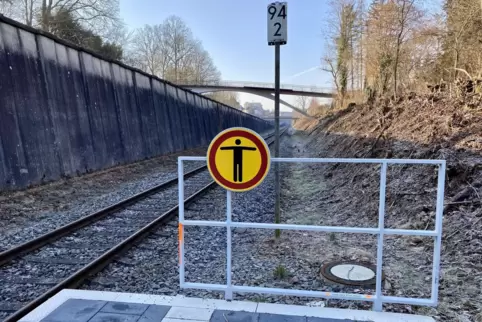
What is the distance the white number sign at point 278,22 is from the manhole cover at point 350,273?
10.4 ft

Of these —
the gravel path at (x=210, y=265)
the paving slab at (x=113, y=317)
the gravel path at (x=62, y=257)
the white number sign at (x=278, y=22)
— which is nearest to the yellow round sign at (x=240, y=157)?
the paving slab at (x=113, y=317)

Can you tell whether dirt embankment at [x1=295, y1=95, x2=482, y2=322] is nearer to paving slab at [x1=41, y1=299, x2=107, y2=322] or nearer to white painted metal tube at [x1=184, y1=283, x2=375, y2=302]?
white painted metal tube at [x1=184, y1=283, x2=375, y2=302]

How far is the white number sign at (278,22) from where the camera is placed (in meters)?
4.71

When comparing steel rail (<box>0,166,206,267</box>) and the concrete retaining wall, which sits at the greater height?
the concrete retaining wall

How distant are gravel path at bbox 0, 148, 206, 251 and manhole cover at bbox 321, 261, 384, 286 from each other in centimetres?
435

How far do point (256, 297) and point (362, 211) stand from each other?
3.63 metres

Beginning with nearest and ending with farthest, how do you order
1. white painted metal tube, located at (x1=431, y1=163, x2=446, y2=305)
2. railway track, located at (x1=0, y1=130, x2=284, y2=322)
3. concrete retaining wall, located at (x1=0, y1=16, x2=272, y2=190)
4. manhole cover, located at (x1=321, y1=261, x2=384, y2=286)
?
white painted metal tube, located at (x1=431, y1=163, x2=446, y2=305) → railway track, located at (x1=0, y1=130, x2=284, y2=322) → manhole cover, located at (x1=321, y1=261, x2=384, y2=286) → concrete retaining wall, located at (x1=0, y1=16, x2=272, y2=190)

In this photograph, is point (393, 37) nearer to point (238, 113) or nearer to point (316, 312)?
point (316, 312)

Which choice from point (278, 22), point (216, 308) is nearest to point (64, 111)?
point (278, 22)

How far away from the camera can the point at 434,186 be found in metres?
5.41

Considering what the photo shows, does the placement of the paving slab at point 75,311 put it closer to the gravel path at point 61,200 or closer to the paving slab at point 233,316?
the paving slab at point 233,316

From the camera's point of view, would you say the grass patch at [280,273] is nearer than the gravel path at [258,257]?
No

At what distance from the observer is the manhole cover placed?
11.6 feet

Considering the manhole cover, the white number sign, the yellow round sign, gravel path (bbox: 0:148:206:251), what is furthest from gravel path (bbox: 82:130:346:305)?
the white number sign
